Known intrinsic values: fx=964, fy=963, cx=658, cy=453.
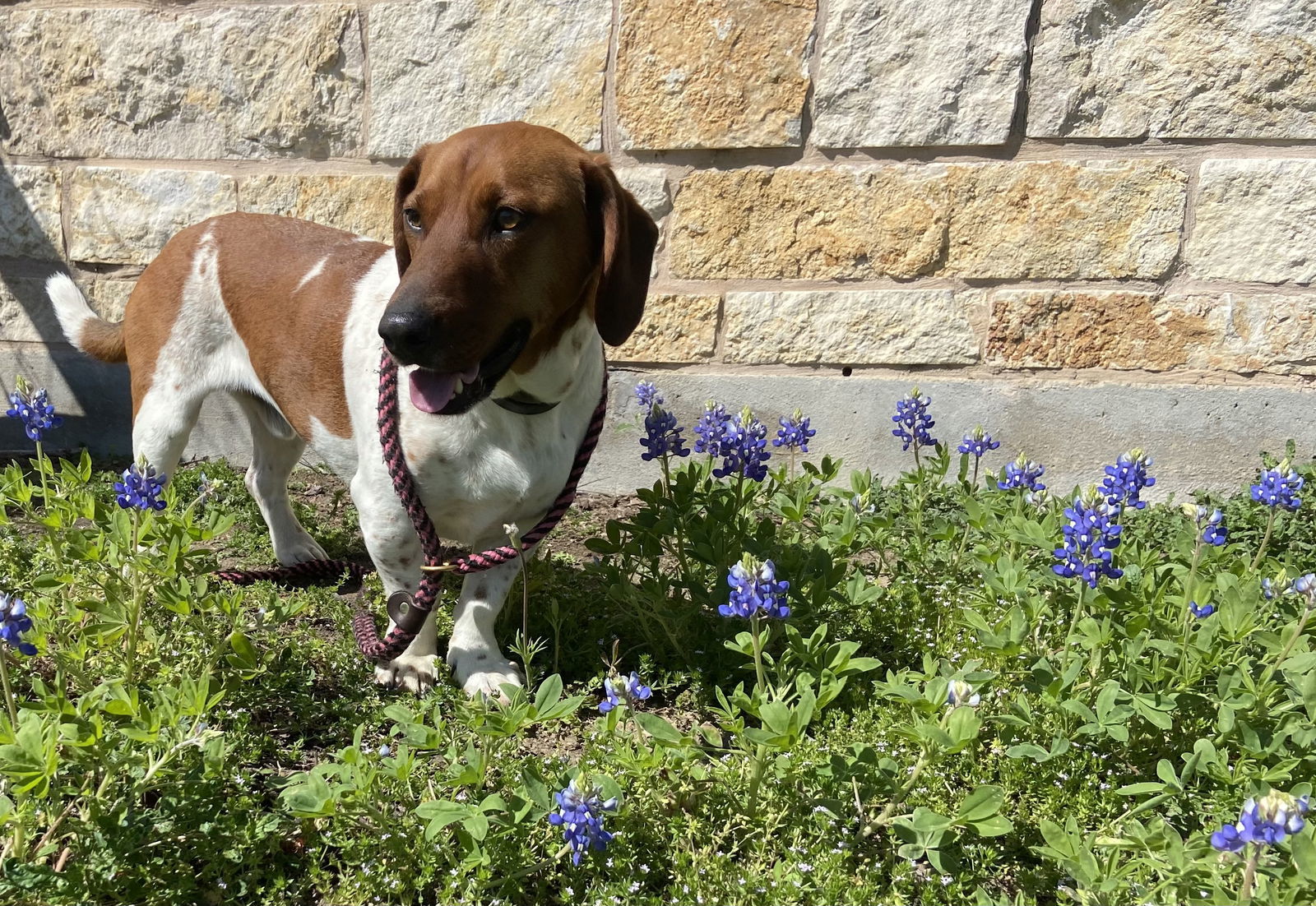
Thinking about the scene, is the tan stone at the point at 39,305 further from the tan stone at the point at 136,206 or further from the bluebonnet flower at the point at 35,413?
the bluebonnet flower at the point at 35,413

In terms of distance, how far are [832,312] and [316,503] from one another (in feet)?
7.44

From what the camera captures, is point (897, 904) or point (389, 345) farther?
point (389, 345)

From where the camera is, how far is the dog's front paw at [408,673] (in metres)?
2.56

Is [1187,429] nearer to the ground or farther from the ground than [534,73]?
nearer to the ground

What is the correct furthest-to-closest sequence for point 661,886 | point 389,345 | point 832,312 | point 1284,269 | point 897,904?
point 832,312, point 1284,269, point 389,345, point 661,886, point 897,904

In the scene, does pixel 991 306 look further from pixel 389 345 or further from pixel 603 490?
pixel 389 345

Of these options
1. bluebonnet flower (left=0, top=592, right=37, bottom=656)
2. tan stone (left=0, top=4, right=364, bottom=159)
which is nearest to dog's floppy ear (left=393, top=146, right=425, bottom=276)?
bluebonnet flower (left=0, top=592, right=37, bottom=656)

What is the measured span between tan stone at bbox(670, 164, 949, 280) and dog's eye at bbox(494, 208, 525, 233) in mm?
1691

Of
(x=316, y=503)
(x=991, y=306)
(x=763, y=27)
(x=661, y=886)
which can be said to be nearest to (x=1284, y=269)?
(x=991, y=306)

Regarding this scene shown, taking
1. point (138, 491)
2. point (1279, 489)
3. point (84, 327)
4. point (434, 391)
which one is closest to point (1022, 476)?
point (1279, 489)

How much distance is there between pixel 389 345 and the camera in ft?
6.63

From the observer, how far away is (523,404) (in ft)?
7.89

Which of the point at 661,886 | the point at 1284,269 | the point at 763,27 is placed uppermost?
the point at 763,27

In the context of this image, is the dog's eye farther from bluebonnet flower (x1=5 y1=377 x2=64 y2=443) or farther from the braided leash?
bluebonnet flower (x1=5 y1=377 x2=64 y2=443)
